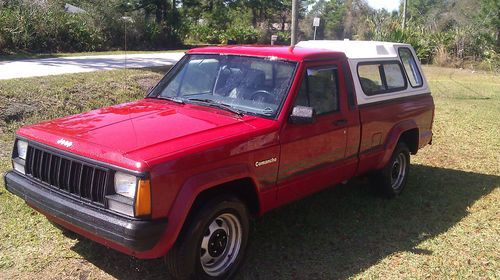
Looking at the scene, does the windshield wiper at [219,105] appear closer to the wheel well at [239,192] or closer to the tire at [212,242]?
the wheel well at [239,192]

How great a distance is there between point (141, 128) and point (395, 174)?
11.5 feet

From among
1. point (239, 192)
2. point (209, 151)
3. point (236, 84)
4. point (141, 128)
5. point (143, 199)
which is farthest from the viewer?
point (236, 84)

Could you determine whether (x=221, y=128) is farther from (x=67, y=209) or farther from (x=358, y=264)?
(x=358, y=264)

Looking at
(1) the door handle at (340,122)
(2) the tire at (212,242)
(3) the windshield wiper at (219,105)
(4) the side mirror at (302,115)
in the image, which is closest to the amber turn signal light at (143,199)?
(2) the tire at (212,242)

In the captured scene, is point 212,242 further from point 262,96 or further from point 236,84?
point 236,84

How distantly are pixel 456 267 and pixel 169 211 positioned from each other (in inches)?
102

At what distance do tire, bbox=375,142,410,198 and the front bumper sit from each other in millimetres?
3212

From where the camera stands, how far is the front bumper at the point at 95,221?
3113 mm

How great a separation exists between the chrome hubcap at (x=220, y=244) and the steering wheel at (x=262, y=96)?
105cm

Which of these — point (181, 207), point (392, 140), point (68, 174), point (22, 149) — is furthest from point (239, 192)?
point (392, 140)

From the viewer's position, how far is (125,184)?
3.21 meters

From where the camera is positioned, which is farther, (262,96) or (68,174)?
(262,96)

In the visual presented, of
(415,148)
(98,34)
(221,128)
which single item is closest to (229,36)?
(98,34)

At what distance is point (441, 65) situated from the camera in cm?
2645
